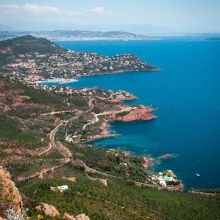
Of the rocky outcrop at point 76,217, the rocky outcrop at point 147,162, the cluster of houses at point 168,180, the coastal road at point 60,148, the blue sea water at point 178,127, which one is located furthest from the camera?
the blue sea water at point 178,127

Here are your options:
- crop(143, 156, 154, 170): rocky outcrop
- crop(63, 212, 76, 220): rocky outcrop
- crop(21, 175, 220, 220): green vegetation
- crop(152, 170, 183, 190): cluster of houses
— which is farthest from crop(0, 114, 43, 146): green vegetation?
crop(63, 212, 76, 220): rocky outcrop

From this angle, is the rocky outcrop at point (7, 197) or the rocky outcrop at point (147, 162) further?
the rocky outcrop at point (147, 162)

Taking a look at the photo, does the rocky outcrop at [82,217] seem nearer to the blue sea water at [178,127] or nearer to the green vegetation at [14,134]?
the green vegetation at [14,134]

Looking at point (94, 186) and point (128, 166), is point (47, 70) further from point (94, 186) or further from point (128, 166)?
point (94, 186)

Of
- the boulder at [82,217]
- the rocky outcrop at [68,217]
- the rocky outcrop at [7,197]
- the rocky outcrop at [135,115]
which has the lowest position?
the rocky outcrop at [135,115]

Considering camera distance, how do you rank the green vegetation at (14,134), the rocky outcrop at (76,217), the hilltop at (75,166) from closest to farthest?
1. the rocky outcrop at (76,217)
2. the hilltop at (75,166)
3. the green vegetation at (14,134)

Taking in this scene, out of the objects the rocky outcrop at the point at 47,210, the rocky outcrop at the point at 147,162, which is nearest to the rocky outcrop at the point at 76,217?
the rocky outcrop at the point at 47,210

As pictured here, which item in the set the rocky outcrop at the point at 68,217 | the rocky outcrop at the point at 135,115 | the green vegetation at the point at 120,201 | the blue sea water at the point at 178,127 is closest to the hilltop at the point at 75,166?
the green vegetation at the point at 120,201

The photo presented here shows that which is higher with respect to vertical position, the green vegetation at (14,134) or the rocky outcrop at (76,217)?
the rocky outcrop at (76,217)

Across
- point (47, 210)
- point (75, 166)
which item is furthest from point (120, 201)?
point (75, 166)

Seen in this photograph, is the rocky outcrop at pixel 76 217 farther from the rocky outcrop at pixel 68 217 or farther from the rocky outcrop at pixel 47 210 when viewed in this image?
the rocky outcrop at pixel 47 210
